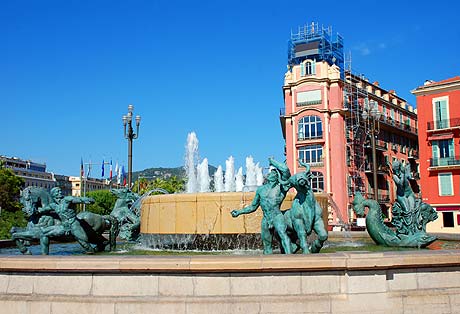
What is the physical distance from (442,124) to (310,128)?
12816 millimetres

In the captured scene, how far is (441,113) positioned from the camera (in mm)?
40344

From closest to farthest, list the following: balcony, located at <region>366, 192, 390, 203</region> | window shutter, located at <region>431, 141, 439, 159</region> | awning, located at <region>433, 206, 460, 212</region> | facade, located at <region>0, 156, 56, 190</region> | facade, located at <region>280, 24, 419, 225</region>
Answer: awning, located at <region>433, 206, 460, 212</region> < window shutter, located at <region>431, 141, 439, 159</region> < facade, located at <region>280, 24, 419, 225</region> < balcony, located at <region>366, 192, 390, 203</region> < facade, located at <region>0, 156, 56, 190</region>

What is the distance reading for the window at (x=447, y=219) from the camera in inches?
1495

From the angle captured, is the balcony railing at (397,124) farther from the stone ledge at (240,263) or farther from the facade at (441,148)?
the stone ledge at (240,263)

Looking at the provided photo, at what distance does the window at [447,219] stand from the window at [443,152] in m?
4.11

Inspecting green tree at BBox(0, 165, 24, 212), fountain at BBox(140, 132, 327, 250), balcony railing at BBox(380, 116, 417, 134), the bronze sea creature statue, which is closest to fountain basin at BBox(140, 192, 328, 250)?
fountain at BBox(140, 132, 327, 250)

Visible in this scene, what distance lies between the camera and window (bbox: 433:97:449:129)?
131 ft

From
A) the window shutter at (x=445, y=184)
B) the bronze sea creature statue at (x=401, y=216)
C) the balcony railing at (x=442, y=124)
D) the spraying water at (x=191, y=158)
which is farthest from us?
the balcony railing at (x=442, y=124)

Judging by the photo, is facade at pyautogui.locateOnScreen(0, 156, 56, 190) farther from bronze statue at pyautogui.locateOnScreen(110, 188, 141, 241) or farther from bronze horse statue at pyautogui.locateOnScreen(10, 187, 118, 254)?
bronze horse statue at pyautogui.locateOnScreen(10, 187, 118, 254)

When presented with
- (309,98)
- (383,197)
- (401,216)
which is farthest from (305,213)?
(383,197)

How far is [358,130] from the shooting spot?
1984 inches

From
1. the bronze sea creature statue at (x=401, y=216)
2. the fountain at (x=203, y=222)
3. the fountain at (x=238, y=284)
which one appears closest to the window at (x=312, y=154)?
the fountain at (x=203, y=222)

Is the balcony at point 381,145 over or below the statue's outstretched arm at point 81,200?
over

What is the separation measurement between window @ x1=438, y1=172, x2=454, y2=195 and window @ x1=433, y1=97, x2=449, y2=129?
13.6 feet
